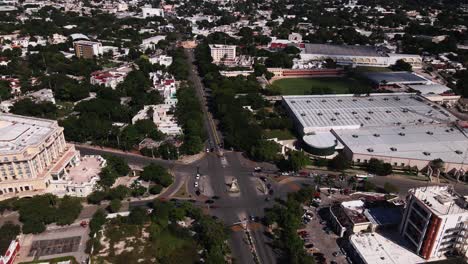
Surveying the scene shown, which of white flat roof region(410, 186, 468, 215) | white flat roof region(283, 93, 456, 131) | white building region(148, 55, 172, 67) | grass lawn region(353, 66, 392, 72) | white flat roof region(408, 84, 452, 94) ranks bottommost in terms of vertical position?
grass lawn region(353, 66, 392, 72)

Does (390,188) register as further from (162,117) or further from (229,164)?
(162,117)

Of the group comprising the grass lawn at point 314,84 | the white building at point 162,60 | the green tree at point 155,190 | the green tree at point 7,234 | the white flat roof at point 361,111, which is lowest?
the green tree at point 155,190

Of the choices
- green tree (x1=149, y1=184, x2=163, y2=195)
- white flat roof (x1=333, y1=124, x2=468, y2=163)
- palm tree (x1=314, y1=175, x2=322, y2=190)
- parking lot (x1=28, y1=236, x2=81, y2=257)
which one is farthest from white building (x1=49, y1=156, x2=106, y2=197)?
white flat roof (x1=333, y1=124, x2=468, y2=163)

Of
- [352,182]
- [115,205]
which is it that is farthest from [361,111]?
[115,205]

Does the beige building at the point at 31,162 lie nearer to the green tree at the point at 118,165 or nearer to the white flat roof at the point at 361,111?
the green tree at the point at 118,165

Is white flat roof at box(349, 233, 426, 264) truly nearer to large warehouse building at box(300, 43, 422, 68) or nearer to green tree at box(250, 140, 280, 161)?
green tree at box(250, 140, 280, 161)

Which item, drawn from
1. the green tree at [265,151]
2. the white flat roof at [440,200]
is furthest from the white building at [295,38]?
the white flat roof at [440,200]
